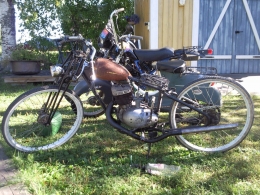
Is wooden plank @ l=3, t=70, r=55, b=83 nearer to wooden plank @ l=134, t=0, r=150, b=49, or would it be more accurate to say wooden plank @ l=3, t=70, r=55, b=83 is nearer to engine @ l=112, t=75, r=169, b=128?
wooden plank @ l=134, t=0, r=150, b=49

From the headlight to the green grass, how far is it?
745mm

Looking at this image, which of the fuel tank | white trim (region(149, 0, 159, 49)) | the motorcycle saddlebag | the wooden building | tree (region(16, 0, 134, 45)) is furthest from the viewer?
tree (region(16, 0, 134, 45))

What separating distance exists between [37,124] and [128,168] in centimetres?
124

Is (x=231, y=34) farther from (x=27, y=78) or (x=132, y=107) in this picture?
(x=132, y=107)

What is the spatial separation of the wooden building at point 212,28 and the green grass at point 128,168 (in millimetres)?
4366

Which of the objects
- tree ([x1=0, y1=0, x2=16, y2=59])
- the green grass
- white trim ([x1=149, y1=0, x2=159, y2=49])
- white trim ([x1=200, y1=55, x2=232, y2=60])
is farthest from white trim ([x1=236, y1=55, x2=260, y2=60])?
tree ([x1=0, y1=0, x2=16, y2=59])

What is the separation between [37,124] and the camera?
3350 millimetres

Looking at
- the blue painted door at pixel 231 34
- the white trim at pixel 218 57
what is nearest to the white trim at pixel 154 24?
the blue painted door at pixel 231 34

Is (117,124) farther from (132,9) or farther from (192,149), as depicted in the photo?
(132,9)

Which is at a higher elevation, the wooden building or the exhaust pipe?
the wooden building

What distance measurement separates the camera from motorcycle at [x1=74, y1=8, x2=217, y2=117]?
3355mm

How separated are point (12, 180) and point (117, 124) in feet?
3.38

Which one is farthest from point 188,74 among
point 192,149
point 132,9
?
point 132,9

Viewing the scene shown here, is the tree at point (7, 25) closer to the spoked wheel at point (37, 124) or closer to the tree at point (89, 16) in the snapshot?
the tree at point (89, 16)
